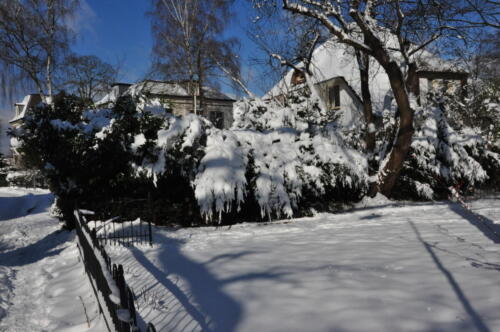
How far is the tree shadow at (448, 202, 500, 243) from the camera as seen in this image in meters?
6.73

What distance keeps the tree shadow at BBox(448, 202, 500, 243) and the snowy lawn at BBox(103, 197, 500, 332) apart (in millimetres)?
96

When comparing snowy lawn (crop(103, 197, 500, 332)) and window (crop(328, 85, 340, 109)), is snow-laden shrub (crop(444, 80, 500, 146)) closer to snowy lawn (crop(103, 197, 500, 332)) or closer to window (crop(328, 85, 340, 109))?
window (crop(328, 85, 340, 109))

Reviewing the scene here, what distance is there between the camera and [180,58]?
2392cm

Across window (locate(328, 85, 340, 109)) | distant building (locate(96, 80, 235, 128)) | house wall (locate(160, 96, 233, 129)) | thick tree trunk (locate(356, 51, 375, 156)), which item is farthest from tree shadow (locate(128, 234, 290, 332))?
house wall (locate(160, 96, 233, 129))

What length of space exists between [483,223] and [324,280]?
551cm

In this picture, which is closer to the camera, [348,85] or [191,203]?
[191,203]

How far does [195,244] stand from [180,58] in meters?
19.0

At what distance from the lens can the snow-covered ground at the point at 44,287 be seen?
4.43 m

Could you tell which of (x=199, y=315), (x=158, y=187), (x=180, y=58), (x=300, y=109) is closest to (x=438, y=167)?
(x=300, y=109)

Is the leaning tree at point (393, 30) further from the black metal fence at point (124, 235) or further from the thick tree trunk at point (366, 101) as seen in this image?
the black metal fence at point (124, 235)

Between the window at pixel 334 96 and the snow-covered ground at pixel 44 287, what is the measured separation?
2118cm

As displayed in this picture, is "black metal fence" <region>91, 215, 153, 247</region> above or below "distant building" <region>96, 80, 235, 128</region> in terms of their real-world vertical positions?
below

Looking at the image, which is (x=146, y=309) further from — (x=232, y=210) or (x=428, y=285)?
(x=232, y=210)

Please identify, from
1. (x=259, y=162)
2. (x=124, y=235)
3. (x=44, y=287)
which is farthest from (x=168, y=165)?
(x=44, y=287)
